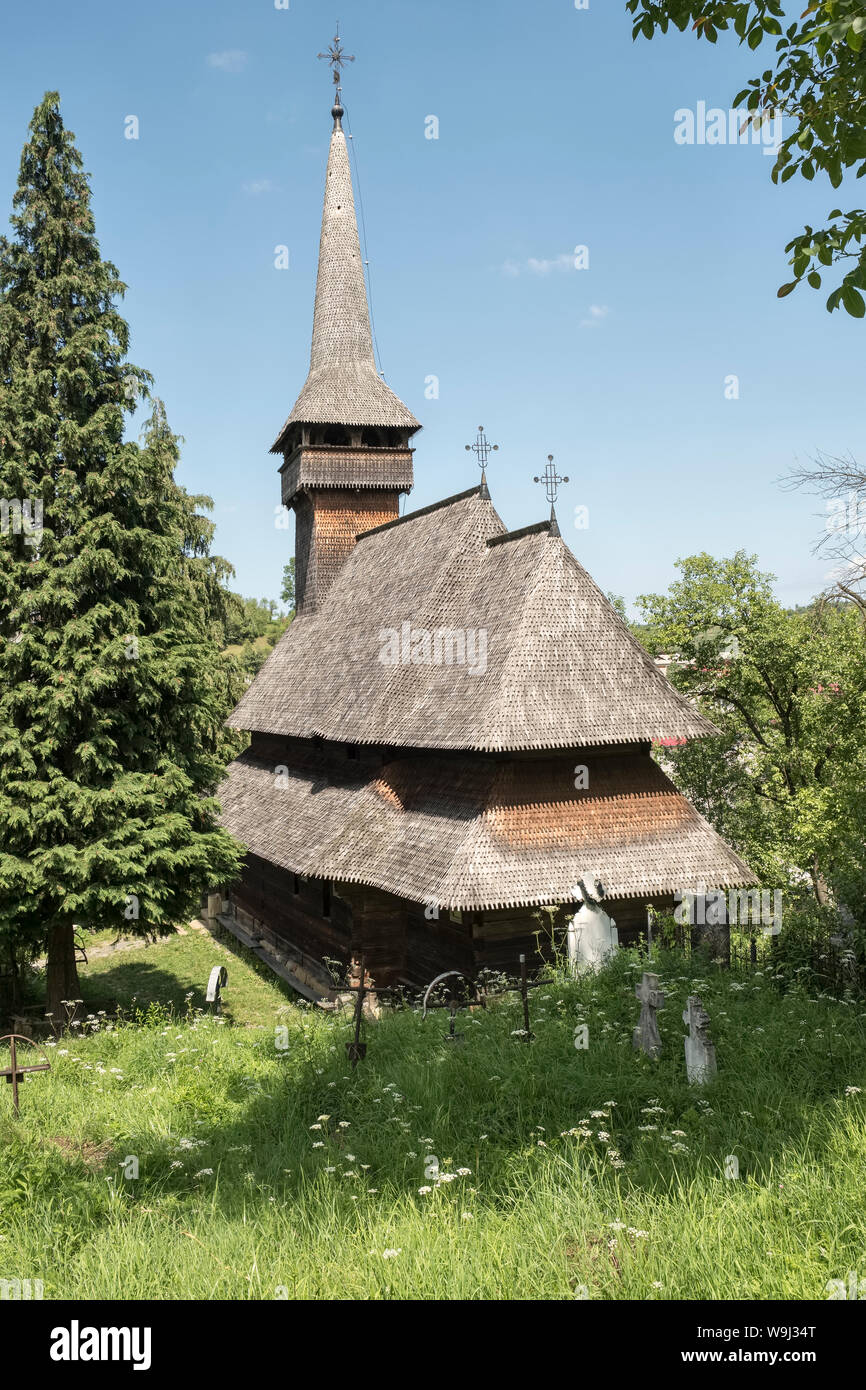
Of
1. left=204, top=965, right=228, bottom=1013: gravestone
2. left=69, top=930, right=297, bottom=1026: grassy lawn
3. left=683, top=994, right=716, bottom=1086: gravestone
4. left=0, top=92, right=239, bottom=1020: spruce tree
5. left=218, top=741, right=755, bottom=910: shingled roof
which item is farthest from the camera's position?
left=69, top=930, right=297, bottom=1026: grassy lawn

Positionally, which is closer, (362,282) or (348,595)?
(348,595)

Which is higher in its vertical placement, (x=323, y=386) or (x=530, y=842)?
(x=323, y=386)

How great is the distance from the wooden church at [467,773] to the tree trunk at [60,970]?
3.91m

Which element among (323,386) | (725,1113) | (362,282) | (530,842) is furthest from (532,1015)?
(362,282)

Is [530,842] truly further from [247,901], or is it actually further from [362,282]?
[362,282]

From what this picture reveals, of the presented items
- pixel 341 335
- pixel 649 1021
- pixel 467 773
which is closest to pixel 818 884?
pixel 467 773

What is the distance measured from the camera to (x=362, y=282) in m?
27.7

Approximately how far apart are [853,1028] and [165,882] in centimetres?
963

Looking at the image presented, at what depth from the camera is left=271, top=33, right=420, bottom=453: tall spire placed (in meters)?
25.8

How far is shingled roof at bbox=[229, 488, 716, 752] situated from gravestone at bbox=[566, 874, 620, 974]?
233 centimetres

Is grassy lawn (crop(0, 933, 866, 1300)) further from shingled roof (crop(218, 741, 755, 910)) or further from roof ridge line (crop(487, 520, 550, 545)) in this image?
roof ridge line (crop(487, 520, 550, 545))

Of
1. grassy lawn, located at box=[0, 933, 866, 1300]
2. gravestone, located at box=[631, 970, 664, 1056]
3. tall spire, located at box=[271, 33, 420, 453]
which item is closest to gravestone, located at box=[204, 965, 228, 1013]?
grassy lawn, located at box=[0, 933, 866, 1300]
